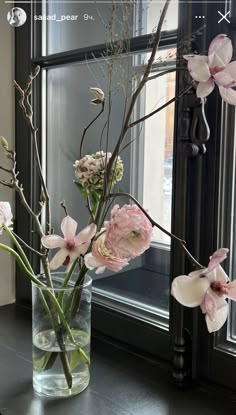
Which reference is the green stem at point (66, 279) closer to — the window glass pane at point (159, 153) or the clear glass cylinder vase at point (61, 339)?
the clear glass cylinder vase at point (61, 339)

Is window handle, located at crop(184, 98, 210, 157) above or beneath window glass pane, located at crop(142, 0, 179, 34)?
beneath

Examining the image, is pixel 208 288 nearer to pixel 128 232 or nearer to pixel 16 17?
pixel 128 232

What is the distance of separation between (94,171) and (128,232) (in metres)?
0.16

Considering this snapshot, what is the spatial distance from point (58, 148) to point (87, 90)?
0.20 meters

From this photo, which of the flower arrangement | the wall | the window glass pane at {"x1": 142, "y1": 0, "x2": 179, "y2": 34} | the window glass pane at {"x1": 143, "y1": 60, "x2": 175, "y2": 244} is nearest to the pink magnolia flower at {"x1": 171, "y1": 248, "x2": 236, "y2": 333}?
the flower arrangement

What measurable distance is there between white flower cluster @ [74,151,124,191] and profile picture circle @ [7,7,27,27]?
0.76 metres

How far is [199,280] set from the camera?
671mm

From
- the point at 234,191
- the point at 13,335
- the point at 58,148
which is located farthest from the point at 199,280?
the point at 58,148

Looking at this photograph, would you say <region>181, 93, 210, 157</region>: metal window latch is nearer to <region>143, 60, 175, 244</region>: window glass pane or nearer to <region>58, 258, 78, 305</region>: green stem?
<region>143, 60, 175, 244</region>: window glass pane

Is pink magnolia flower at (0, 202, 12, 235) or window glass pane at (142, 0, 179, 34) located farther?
window glass pane at (142, 0, 179, 34)

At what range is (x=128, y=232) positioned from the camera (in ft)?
2.58

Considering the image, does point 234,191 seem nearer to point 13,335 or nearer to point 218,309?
point 218,309

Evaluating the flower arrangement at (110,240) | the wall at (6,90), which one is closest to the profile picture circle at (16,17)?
the wall at (6,90)

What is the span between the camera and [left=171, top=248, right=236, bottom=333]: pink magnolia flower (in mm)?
667
